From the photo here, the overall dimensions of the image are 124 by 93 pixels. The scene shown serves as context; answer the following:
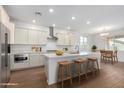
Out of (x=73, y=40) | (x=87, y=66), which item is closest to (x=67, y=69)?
(x=87, y=66)

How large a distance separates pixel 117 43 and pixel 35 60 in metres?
6.73

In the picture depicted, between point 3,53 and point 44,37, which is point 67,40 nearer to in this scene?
point 44,37

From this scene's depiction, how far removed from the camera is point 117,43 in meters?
7.16

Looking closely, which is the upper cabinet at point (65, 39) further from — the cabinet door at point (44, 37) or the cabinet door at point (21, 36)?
the cabinet door at point (21, 36)

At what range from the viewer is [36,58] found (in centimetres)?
489

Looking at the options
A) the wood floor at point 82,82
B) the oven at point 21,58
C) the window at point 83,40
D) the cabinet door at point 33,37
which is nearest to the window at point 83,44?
the window at point 83,40

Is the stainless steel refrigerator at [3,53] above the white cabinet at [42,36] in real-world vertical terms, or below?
below

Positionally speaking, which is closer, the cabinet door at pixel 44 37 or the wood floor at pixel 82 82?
the wood floor at pixel 82 82

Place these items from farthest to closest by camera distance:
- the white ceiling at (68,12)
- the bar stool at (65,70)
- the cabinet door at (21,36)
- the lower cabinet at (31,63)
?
the cabinet door at (21,36) → the lower cabinet at (31,63) → the white ceiling at (68,12) → the bar stool at (65,70)

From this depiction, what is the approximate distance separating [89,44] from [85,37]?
2.91 ft

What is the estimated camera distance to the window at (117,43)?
22.5 feet

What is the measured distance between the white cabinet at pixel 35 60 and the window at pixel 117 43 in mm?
6297

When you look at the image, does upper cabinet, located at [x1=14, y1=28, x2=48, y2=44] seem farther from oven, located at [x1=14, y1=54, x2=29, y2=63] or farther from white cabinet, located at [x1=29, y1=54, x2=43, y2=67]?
white cabinet, located at [x1=29, y1=54, x2=43, y2=67]

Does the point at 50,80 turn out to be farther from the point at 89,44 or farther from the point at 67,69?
the point at 89,44
